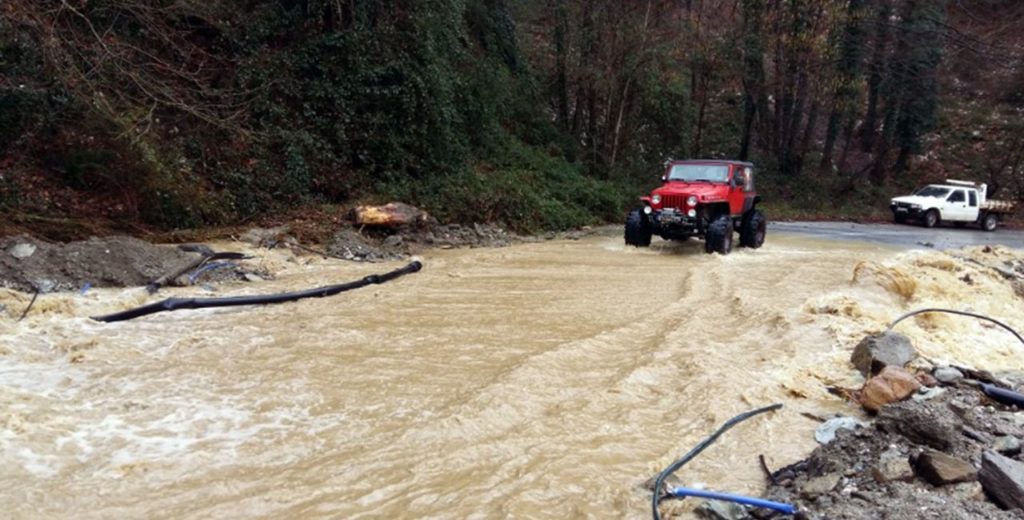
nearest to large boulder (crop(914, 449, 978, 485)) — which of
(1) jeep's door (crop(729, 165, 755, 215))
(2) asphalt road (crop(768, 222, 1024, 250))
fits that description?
(1) jeep's door (crop(729, 165, 755, 215))

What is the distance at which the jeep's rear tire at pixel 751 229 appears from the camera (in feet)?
47.2

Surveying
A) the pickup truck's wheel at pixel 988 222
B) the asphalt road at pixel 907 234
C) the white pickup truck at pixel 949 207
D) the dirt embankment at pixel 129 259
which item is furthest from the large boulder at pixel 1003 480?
the pickup truck's wheel at pixel 988 222

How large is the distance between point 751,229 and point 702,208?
190 cm

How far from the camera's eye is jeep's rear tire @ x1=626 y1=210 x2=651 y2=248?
1365 cm

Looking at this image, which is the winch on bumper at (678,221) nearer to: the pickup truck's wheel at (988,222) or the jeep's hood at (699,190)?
the jeep's hood at (699,190)

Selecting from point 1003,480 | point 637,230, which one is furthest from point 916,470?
point 637,230

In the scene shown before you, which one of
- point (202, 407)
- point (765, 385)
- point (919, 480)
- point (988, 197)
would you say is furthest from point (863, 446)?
point (988, 197)

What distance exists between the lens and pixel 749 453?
4469 millimetres

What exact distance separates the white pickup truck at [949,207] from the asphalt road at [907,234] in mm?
321

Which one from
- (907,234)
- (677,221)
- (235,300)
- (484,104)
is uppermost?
(484,104)

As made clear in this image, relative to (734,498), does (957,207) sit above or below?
above

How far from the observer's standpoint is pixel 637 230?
538 inches

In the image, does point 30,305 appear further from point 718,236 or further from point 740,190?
point 740,190

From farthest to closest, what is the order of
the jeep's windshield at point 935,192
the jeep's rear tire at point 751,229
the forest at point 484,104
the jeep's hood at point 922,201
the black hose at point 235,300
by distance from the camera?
the jeep's windshield at point 935,192 → the jeep's hood at point 922,201 → the jeep's rear tire at point 751,229 → the forest at point 484,104 → the black hose at point 235,300
